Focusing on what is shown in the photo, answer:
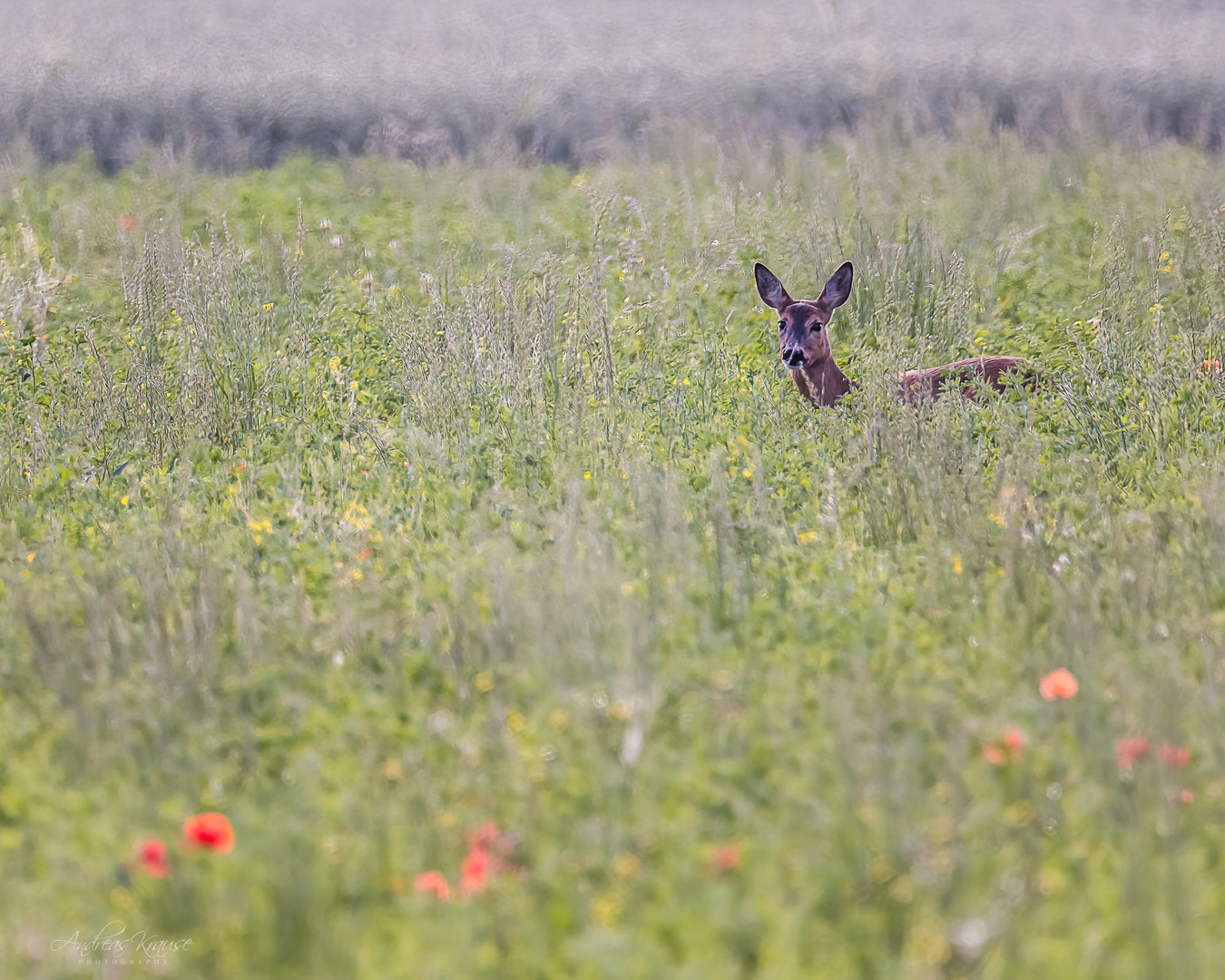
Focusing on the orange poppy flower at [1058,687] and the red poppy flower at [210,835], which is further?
the orange poppy flower at [1058,687]

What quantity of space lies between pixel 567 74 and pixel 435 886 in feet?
37.4

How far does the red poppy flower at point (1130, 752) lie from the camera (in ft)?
9.55

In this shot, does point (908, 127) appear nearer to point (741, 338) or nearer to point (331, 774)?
point (741, 338)

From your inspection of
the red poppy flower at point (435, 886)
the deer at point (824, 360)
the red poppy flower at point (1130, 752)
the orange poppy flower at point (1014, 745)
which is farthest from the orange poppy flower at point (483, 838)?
the deer at point (824, 360)

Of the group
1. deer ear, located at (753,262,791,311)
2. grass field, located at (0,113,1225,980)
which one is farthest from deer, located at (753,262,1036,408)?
grass field, located at (0,113,1225,980)

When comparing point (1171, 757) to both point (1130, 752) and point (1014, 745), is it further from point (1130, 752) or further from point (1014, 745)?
point (1014, 745)

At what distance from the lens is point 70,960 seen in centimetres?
256

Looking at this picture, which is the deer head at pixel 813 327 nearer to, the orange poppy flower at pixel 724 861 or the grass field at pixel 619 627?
the grass field at pixel 619 627

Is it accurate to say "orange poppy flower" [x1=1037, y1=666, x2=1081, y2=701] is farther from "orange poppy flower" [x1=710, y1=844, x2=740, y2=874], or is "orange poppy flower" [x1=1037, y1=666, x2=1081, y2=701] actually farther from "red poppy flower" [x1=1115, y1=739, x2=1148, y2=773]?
"orange poppy flower" [x1=710, y1=844, x2=740, y2=874]

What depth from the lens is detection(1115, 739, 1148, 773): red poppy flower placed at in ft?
9.55

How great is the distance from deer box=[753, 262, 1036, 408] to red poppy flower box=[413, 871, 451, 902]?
13.0 feet
